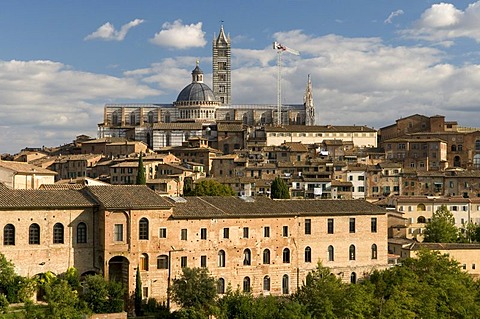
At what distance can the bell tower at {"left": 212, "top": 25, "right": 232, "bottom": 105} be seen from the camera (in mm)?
121750

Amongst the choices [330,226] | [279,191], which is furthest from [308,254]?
[279,191]

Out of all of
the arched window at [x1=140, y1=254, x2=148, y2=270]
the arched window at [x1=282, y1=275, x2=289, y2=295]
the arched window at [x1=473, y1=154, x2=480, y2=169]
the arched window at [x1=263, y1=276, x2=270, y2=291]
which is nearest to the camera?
the arched window at [x1=140, y1=254, x2=148, y2=270]

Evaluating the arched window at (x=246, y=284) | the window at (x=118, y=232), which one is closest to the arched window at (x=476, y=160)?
the arched window at (x=246, y=284)

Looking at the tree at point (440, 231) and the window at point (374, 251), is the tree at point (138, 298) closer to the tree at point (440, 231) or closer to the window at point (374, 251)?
the window at point (374, 251)

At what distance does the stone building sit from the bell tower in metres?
84.5

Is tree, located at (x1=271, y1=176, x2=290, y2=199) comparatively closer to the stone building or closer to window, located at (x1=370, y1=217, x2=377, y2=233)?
window, located at (x1=370, y1=217, x2=377, y2=233)

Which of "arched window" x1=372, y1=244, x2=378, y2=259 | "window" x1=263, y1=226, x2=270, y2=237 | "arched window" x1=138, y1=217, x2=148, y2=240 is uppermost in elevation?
"arched window" x1=138, y1=217, x2=148, y2=240

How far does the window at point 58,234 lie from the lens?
3116cm

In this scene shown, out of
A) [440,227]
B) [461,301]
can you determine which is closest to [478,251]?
[440,227]

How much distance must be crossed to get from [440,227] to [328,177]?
15.7 m

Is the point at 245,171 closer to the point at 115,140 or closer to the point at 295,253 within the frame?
the point at 115,140

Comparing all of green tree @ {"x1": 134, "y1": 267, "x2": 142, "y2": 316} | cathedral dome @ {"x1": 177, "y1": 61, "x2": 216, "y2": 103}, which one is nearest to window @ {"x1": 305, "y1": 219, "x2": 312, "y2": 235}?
green tree @ {"x1": 134, "y1": 267, "x2": 142, "y2": 316}

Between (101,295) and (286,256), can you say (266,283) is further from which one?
(101,295)

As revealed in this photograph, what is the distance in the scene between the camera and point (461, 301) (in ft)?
114
